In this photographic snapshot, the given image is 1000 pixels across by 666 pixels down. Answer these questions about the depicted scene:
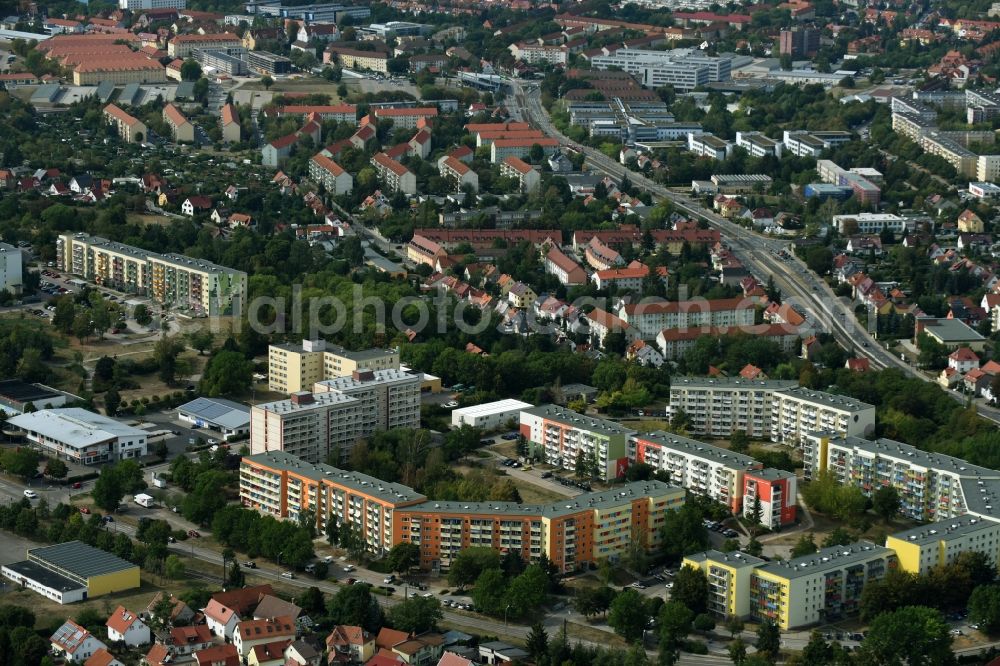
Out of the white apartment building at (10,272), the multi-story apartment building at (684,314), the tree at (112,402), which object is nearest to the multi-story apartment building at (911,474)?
the multi-story apartment building at (684,314)

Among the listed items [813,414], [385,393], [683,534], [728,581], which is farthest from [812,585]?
[385,393]

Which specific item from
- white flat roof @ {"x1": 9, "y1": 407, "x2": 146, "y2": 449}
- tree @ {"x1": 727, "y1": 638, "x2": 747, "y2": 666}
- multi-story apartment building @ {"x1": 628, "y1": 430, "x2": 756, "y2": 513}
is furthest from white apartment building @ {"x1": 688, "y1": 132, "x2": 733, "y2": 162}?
tree @ {"x1": 727, "y1": 638, "x2": 747, "y2": 666}

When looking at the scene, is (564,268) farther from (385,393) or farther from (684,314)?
(385,393)

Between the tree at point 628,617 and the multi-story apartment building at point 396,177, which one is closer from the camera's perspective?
the tree at point 628,617

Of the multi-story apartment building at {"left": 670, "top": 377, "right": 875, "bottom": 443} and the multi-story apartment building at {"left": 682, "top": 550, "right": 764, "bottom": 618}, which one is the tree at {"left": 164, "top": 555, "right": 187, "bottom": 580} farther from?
the multi-story apartment building at {"left": 670, "top": 377, "right": 875, "bottom": 443}

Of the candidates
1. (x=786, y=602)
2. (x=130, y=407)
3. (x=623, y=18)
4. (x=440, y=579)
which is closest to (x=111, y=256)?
(x=130, y=407)

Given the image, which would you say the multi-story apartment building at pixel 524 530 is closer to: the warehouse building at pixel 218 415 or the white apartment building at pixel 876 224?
the warehouse building at pixel 218 415

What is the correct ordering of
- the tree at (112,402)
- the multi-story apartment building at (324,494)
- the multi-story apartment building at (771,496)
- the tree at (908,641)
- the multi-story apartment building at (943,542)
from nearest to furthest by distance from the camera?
the tree at (908,641)
the multi-story apartment building at (943,542)
the multi-story apartment building at (324,494)
the multi-story apartment building at (771,496)
the tree at (112,402)
